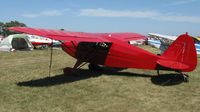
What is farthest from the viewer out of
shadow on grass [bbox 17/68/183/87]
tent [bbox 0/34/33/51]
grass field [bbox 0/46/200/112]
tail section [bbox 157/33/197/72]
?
tent [bbox 0/34/33/51]

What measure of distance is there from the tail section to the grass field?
605 millimetres

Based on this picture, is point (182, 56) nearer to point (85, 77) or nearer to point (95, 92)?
point (95, 92)

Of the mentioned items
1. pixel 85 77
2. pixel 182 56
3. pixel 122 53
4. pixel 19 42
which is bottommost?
pixel 19 42

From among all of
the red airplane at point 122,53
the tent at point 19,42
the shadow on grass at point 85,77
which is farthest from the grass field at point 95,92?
the tent at point 19,42

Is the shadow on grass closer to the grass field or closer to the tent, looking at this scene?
the grass field

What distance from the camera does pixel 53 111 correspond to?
7586 millimetres

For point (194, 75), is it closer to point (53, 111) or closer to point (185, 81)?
point (185, 81)

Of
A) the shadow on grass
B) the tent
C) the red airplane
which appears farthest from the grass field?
the tent

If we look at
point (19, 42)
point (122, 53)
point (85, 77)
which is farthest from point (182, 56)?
point (19, 42)

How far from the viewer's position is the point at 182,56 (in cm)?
1074

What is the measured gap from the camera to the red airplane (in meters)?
10.6

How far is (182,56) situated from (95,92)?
3164 millimetres

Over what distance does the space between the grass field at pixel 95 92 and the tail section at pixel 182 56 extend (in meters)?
0.60

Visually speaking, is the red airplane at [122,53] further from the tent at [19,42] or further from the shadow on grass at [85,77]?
the tent at [19,42]
